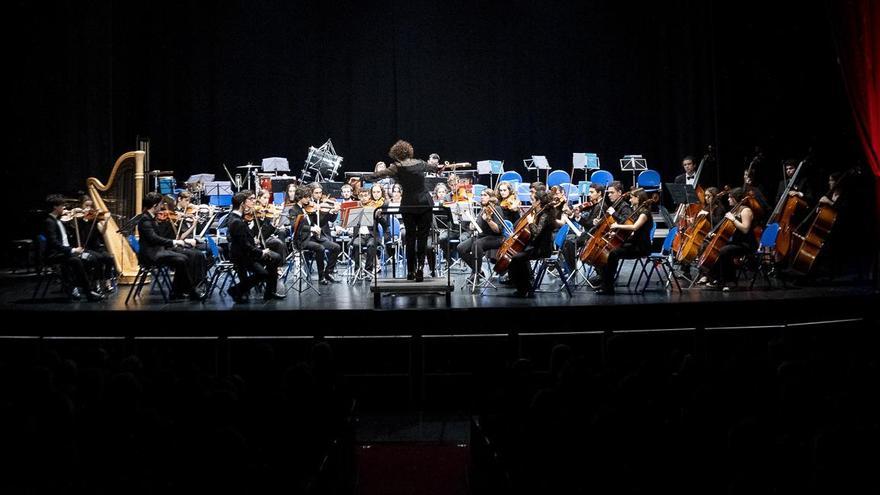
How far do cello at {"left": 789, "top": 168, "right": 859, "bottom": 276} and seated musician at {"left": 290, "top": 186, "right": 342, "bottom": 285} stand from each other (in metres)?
5.62

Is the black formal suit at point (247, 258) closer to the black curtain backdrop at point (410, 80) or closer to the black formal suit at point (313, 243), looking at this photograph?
the black formal suit at point (313, 243)

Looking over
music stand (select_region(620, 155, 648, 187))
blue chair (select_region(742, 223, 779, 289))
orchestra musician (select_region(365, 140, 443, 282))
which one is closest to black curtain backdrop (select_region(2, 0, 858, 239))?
music stand (select_region(620, 155, 648, 187))

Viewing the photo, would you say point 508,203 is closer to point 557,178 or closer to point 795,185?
point 557,178

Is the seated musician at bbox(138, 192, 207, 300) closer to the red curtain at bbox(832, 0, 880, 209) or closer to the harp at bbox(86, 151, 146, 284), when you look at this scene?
the harp at bbox(86, 151, 146, 284)

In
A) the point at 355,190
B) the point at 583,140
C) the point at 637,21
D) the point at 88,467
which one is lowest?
the point at 88,467

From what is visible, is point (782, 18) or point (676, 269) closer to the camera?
point (676, 269)

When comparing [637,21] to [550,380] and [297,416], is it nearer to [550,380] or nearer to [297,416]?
[550,380]

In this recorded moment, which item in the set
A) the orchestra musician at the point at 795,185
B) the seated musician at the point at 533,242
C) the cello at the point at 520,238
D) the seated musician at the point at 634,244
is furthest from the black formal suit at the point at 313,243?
the orchestra musician at the point at 795,185

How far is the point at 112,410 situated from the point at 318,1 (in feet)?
42.0

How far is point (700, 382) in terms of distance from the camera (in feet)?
12.0

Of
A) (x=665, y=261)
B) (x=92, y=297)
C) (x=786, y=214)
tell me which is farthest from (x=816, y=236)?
(x=92, y=297)

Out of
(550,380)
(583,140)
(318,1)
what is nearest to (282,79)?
(318,1)

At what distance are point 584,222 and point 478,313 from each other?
110 inches

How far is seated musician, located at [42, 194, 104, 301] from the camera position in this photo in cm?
854
